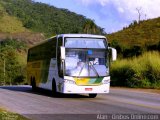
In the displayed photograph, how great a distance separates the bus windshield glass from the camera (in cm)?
2347

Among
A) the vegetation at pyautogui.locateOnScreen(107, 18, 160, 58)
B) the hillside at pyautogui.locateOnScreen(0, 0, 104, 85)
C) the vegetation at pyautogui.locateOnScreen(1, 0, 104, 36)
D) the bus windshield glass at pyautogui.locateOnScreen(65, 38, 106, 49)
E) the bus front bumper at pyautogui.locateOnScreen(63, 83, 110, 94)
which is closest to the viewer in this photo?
the bus front bumper at pyautogui.locateOnScreen(63, 83, 110, 94)

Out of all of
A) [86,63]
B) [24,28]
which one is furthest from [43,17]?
[86,63]

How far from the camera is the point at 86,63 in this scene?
23062 mm

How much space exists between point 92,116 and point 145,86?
72.1 feet

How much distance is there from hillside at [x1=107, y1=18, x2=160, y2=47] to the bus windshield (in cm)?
4077

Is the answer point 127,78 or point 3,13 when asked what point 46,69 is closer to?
point 127,78

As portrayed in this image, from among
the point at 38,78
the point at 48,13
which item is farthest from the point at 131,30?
the point at 48,13

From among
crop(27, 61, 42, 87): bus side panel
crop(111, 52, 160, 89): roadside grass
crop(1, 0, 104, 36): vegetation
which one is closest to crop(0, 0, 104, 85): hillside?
crop(1, 0, 104, 36): vegetation

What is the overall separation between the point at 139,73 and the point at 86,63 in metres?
14.8

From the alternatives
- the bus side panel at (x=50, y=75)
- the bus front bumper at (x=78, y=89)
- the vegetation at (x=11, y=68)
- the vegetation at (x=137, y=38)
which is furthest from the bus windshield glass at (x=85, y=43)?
the vegetation at (x=11, y=68)

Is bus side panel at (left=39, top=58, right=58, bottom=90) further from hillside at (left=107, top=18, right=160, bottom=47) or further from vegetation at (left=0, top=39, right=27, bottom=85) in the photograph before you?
vegetation at (left=0, top=39, right=27, bottom=85)

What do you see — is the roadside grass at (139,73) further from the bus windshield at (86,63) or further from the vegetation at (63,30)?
the bus windshield at (86,63)

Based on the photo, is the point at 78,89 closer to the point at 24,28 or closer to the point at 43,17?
the point at 24,28

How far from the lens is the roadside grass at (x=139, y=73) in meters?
36.3
